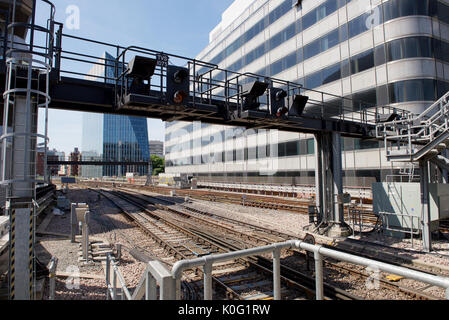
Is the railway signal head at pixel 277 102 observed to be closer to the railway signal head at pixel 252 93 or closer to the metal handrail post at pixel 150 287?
the railway signal head at pixel 252 93

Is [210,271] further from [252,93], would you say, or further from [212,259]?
[252,93]

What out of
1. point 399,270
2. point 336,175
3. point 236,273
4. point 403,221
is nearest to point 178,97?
point 236,273

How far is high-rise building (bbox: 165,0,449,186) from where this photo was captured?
78.4 feet

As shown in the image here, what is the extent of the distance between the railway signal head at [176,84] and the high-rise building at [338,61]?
10.4 meters

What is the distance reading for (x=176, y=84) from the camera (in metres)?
7.79

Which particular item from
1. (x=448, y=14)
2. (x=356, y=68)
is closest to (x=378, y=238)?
(x=356, y=68)

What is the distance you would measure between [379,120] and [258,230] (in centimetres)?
840

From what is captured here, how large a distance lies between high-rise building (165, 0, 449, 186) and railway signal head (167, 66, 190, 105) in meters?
10.4

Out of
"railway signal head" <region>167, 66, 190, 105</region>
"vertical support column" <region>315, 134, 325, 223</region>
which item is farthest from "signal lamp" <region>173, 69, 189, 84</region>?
"vertical support column" <region>315, 134, 325, 223</region>

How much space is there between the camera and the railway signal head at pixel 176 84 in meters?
7.69

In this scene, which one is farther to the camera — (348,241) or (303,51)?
(303,51)

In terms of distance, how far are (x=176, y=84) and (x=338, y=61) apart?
26040mm
